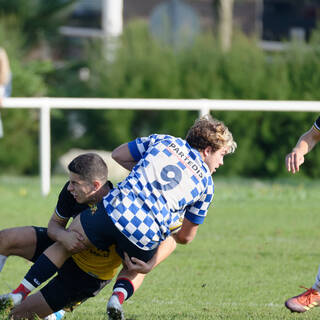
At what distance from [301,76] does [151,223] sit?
10819mm

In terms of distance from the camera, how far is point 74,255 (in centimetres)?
502

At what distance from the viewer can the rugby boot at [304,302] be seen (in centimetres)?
524

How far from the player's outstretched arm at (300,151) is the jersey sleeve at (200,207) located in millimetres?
854

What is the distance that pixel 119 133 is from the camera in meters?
15.0

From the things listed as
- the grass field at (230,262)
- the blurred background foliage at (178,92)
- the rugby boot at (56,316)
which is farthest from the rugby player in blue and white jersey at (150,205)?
the blurred background foliage at (178,92)

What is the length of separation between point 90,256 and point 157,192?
685 millimetres

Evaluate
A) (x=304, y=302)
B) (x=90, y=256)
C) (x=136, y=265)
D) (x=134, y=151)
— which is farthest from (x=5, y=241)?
(x=304, y=302)

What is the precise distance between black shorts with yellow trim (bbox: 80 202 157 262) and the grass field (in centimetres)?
68

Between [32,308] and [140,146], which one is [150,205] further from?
[32,308]

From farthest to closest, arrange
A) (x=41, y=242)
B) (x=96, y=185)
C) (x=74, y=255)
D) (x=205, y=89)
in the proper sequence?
1. (x=205, y=89)
2. (x=41, y=242)
3. (x=74, y=255)
4. (x=96, y=185)

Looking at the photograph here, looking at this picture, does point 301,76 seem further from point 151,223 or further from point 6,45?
point 151,223

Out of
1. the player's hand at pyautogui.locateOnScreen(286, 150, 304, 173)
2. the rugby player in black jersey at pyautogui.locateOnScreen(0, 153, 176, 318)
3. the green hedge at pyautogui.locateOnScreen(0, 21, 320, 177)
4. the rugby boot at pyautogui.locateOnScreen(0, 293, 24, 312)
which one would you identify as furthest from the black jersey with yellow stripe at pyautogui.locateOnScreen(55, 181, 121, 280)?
the green hedge at pyautogui.locateOnScreen(0, 21, 320, 177)

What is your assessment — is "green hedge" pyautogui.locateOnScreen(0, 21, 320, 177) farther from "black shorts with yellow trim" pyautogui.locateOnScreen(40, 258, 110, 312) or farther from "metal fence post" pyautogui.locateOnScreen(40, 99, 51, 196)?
"black shorts with yellow trim" pyautogui.locateOnScreen(40, 258, 110, 312)

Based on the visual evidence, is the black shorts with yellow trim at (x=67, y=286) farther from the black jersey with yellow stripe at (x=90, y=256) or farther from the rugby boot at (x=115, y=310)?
the rugby boot at (x=115, y=310)
